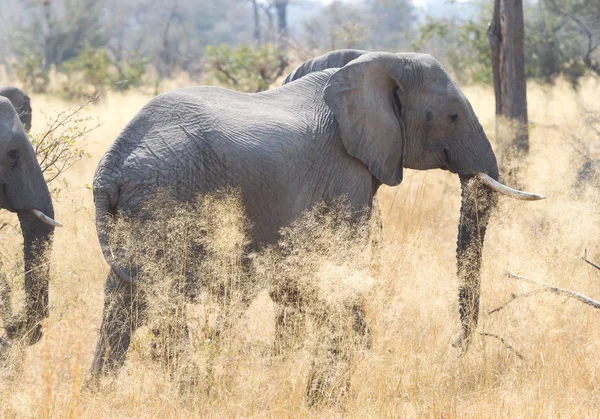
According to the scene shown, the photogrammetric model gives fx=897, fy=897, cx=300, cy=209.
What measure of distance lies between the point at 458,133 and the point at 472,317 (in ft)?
2.88

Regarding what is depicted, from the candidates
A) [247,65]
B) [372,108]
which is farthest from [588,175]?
[247,65]

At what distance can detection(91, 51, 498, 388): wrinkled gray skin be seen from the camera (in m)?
3.64

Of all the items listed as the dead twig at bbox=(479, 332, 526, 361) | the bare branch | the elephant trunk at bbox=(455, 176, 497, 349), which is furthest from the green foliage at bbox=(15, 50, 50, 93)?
the bare branch

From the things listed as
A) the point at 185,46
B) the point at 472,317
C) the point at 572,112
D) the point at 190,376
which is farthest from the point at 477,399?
the point at 185,46

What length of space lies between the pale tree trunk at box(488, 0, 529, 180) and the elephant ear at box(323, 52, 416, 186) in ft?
12.4

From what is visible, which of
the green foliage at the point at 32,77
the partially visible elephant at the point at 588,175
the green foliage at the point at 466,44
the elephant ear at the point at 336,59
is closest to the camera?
the elephant ear at the point at 336,59

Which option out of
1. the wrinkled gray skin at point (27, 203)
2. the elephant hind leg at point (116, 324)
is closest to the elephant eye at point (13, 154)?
the wrinkled gray skin at point (27, 203)

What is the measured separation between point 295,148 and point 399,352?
40.1 inches

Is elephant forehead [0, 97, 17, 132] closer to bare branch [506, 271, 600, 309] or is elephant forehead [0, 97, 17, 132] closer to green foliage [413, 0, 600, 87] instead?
bare branch [506, 271, 600, 309]

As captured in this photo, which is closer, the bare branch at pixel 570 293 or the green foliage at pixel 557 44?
the bare branch at pixel 570 293

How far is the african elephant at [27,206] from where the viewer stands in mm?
4051

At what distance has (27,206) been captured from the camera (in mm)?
4078

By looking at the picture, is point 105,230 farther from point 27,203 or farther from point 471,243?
point 471,243

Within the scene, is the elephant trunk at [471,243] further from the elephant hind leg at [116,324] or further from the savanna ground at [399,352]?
the elephant hind leg at [116,324]
